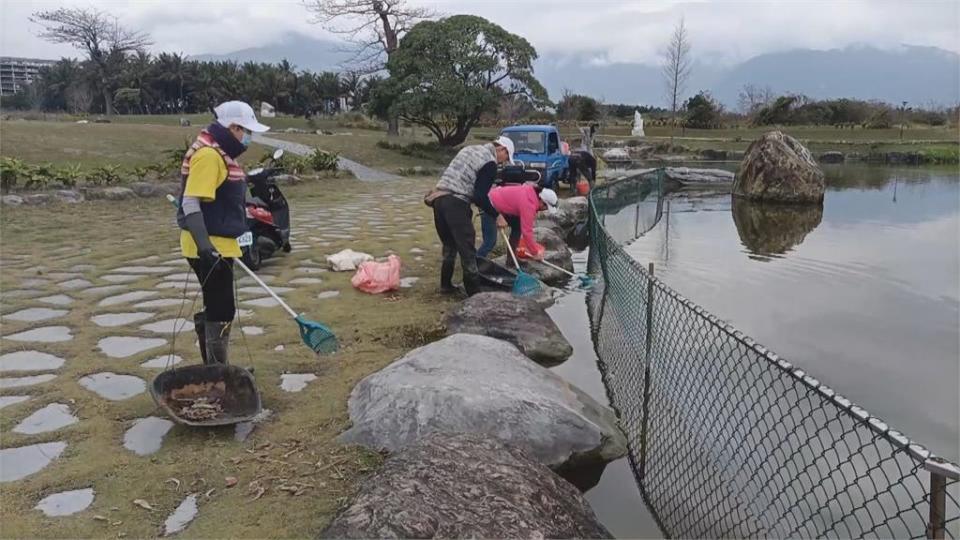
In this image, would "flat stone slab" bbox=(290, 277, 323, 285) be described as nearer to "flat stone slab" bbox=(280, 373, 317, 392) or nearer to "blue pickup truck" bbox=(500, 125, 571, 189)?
"flat stone slab" bbox=(280, 373, 317, 392)

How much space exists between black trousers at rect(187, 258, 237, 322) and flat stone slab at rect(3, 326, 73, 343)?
1702 millimetres

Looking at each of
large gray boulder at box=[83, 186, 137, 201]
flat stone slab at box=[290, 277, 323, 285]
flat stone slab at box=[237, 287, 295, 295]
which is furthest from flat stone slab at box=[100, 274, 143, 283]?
large gray boulder at box=[83, 186, 137, 201]

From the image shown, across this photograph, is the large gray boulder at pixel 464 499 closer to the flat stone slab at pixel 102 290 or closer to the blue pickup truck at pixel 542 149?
the flat stone slab at pixel 102 290

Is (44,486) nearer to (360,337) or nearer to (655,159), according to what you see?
(360,337)

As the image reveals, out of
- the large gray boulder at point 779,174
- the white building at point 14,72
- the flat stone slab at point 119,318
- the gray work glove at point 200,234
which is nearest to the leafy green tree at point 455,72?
the large gray boulder at point 779,174

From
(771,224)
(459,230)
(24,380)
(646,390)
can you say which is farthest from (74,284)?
(771,224)

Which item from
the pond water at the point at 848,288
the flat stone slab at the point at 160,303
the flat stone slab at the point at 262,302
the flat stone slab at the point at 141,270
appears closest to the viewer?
the pond water at the point at 848,288

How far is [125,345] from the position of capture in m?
4.79

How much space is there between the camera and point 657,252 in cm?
1005

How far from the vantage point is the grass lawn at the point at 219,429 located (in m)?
2.74

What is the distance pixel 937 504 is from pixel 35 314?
19.9 feet

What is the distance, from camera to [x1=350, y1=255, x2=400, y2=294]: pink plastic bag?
6.45 meters

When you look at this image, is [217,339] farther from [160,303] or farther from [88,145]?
[88,145]

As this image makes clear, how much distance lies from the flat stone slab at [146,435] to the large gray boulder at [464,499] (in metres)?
1.48
